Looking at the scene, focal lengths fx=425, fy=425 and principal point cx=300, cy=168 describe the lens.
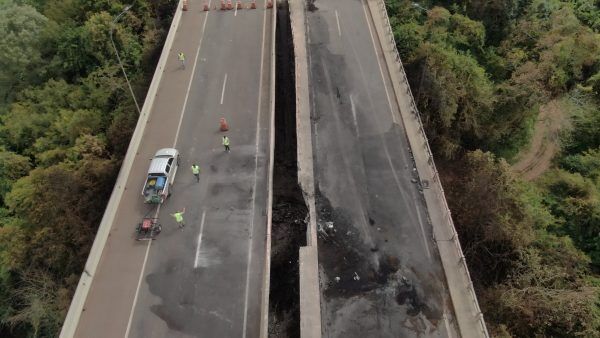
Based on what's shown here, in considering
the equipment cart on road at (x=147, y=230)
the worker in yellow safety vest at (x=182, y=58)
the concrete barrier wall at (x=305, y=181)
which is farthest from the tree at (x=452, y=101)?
the equipment cart on road at (x=147, y=230)

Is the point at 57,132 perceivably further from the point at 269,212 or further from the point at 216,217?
the point at 269,212

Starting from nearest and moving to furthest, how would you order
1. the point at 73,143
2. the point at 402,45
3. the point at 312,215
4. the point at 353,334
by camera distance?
1. the point at 353,334
2. the point at 312,215
3. the point at 73,143
4. the point at 402,45

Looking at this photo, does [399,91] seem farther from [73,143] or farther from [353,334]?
[73,143]

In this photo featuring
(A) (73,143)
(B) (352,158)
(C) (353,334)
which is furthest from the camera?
(A) (73,143)

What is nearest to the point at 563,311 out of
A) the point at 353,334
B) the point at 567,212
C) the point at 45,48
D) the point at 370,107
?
the point at 567,212

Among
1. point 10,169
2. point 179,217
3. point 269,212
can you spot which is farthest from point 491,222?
point 10,169
